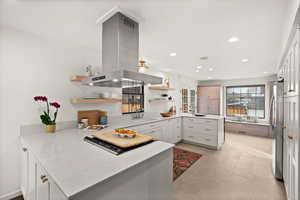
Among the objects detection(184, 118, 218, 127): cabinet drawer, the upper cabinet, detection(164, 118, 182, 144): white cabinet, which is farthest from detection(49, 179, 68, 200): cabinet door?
the upper cabinet

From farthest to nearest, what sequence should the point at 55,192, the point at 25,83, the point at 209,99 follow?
the point at 209,99
the point at 25,83
the point at 55,192

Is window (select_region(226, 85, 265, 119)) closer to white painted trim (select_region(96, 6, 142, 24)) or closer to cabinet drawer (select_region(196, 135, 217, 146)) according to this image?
cabinet drawer (select_region(196, 135, 217, 146))

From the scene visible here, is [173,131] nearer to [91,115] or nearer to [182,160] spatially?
[182,160]

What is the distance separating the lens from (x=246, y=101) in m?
6.24

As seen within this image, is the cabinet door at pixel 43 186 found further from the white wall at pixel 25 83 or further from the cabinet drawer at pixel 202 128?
the cabinet drawer at pixel 202 128

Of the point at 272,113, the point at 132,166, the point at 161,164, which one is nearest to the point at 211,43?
the point at 272,113

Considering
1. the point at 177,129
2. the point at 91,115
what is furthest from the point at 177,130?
the point at 91,115

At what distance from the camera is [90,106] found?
2734 mm

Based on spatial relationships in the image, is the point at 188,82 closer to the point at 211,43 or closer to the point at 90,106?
the point at 211,43

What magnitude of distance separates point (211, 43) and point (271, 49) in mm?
1388

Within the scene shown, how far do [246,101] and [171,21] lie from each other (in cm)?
630

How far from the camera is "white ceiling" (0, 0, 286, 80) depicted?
1453 millimetres

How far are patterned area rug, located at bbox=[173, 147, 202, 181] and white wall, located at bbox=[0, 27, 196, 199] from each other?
2262 millimetres

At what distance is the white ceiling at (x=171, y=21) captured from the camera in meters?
1.45
